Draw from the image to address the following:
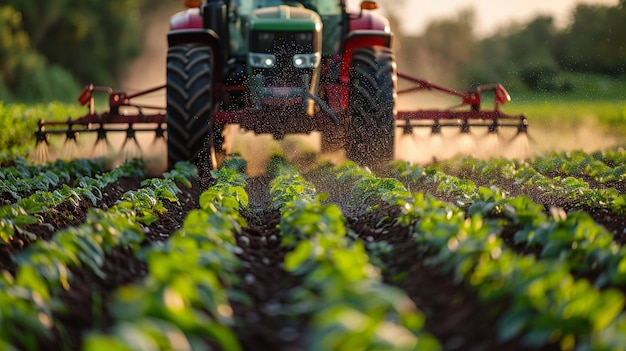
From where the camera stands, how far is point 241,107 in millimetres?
11641

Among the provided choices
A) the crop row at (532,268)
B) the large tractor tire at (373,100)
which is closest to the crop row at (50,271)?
the crop row at (532,268)

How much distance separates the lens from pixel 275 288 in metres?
5.10

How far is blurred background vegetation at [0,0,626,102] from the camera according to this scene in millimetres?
33406

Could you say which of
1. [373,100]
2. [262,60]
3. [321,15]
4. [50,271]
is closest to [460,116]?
[373,100]

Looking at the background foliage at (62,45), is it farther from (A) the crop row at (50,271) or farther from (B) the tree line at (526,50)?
(A) the crop row at (50,271)

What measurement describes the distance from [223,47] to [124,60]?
38.5m

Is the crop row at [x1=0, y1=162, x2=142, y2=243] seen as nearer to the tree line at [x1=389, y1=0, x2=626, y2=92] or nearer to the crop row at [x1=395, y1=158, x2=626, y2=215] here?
the crop row at [x1=395, y1=158, x2=626, y2=215]

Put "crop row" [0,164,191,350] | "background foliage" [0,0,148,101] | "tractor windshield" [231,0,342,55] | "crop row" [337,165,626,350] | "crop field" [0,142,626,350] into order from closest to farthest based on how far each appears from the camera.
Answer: "crop field" [0,142,626,350]
"crop row" [337,165,626,350]
"crop row" [0,164,191,350]
"tractor windshield" [231,0,342,55]
"background foliage" [0,0,148,101]

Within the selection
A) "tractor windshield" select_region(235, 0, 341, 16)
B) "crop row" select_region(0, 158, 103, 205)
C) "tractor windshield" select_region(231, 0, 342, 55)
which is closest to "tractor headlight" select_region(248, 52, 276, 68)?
"tractor windshield" select_region(231, 0, 342, 55)

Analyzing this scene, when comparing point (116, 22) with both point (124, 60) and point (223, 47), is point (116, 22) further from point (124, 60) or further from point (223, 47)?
point (223, 47)

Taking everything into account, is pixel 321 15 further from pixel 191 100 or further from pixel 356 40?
pixel 191 100

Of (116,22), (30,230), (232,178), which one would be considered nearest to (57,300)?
(30,230)

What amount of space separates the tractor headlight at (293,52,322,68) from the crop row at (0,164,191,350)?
161 inches

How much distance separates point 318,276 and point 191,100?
273 inches
